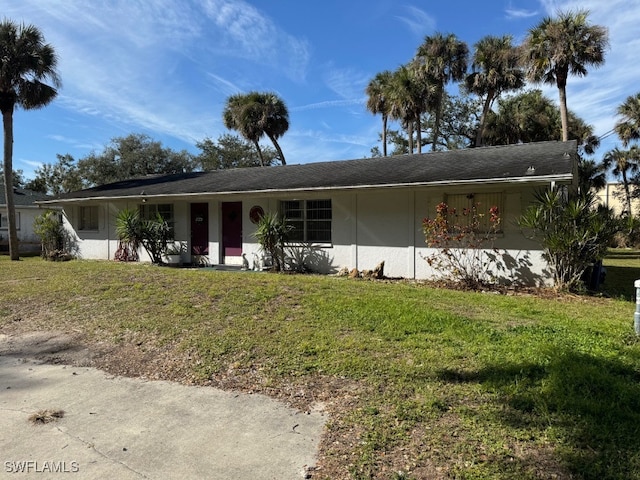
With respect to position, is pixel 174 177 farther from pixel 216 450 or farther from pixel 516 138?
pixel 516 138

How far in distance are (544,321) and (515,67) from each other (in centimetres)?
2254

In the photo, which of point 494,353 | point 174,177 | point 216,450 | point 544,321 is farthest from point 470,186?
point 174,177

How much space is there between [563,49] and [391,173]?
12302 millimetres

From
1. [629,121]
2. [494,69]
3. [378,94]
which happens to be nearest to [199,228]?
[378,94]

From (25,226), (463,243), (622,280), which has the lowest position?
(622,280)

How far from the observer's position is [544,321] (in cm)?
614

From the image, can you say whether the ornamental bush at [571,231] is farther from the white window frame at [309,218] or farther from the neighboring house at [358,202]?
the white window frame at [309,218]

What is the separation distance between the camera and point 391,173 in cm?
1146

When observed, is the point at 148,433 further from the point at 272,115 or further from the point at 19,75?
the point at 272,115

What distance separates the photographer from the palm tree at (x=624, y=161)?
31.4 m

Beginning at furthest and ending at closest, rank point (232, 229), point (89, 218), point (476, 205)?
1. point (89, 218)
2. point (232, 229)
3. point (476, 205)

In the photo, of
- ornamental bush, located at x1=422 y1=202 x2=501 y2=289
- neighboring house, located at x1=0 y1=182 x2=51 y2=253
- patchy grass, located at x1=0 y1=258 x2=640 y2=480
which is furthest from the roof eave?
neighboring house, located at x1=0 y1=182 x2=51 y2=253

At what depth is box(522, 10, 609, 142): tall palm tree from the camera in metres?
17.8

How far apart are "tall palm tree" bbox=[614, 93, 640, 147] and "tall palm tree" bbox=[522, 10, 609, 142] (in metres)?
12.1
